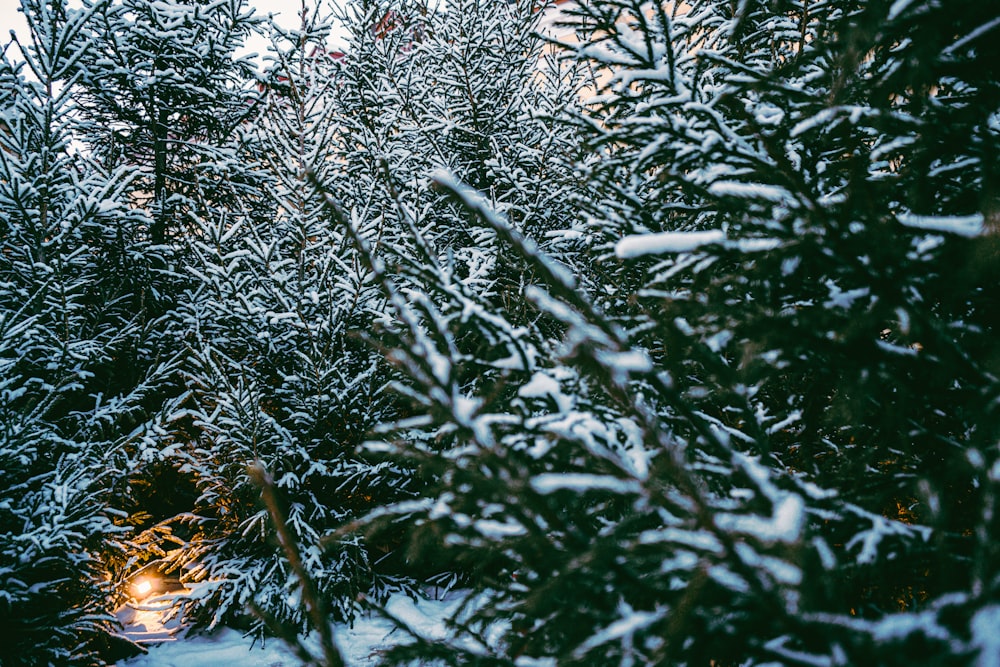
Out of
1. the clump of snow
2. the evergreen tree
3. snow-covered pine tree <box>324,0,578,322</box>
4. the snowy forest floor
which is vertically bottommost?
the snowy forest floor

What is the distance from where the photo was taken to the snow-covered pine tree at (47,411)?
3.94m

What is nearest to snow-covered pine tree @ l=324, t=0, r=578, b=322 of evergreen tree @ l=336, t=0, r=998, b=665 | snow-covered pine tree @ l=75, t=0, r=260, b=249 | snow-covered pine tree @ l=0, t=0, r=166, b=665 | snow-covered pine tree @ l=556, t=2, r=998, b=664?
snow-covered pine tree @ l=75, t=0, r=260, b=249

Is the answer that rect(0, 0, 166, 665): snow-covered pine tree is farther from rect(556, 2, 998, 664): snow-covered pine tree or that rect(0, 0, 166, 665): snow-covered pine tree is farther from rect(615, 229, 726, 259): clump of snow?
rect(556, 2, 998, 664): snow-covered pine tree

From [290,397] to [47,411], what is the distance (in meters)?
2.09

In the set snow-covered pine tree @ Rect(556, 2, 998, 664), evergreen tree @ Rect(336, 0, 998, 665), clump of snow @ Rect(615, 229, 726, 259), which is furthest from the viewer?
clump of snow @ Rect(615, 229, 726, 259)

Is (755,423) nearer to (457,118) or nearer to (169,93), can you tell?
(457,118)

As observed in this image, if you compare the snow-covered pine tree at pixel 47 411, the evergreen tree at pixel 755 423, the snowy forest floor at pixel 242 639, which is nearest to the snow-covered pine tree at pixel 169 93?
the snow-covered pine tree at pixel 47 411

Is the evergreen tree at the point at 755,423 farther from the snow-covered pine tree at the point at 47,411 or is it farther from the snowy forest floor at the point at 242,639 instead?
the snow-covered pine tree at the point at 47,411

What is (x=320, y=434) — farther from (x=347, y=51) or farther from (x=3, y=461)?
(x=347, y=51)

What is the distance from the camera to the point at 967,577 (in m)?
1.77

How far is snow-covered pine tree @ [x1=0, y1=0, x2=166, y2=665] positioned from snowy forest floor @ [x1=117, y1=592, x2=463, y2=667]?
1.84 feet

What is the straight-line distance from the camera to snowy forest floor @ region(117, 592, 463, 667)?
4.80 m

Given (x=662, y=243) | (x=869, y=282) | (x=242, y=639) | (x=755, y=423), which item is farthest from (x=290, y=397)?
(x=869, y=282)

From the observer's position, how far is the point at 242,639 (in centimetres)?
517
